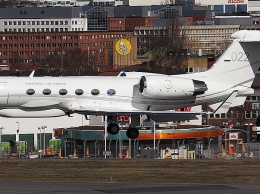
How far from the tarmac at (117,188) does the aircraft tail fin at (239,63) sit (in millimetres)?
17661

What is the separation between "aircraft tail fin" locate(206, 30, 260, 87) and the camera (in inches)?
3130

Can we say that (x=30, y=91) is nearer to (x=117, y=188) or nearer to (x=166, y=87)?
(x=166, y=87)

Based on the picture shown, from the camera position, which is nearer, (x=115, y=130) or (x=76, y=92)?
(x=76, y=92)

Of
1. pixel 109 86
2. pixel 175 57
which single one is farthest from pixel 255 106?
pixel 109 86

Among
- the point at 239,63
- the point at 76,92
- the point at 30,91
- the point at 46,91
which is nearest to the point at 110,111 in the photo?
the point at 76,92

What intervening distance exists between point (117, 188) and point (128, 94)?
17147 millimetres

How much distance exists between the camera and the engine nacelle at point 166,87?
76.3 meters

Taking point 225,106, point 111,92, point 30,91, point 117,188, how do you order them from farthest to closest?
point 225,106 < point 111,92 < point 30,91 < point 117,188

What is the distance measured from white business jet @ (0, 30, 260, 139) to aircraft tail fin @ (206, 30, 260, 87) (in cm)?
5

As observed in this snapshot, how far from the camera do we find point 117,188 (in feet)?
198

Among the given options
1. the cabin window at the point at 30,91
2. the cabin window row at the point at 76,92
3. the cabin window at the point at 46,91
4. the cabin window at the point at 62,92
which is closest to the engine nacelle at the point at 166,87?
the cabin window row at the point at 76,92

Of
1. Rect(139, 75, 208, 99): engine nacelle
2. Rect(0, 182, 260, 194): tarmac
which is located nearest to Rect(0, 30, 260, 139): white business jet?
Rect(139, 75, 208, 99): engine nacelle

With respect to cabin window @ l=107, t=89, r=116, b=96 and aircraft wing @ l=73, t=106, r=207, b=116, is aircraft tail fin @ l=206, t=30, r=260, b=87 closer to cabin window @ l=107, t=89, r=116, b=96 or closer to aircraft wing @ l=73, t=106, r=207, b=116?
aircraft wing @ l=73, t=106, r=207, b=116

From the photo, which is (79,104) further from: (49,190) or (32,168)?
(49,190)
